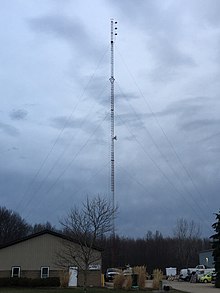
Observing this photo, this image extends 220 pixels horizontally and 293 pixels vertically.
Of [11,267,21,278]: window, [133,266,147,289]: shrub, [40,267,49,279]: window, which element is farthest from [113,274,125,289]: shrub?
[11,267,21,278]: window

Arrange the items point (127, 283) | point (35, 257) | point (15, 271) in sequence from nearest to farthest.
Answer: point (127, 283)
point (15, 271)
point (35, 257)

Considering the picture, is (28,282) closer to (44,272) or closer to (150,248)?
(44,272)

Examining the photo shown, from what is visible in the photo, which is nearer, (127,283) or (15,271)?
(127,283)

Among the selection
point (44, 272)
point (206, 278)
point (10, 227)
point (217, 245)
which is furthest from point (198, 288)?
point (10, 227)

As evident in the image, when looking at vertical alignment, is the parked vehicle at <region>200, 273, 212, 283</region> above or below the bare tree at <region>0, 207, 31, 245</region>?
below

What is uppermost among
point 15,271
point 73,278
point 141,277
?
point 15,271

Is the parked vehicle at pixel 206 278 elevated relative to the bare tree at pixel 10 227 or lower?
lower

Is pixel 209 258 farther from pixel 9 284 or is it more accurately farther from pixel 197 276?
pixel 9 284

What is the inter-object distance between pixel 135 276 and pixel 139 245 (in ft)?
273

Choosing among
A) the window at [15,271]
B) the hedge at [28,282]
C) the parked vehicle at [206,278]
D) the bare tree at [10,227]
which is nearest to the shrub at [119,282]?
the hedge at [28,282]

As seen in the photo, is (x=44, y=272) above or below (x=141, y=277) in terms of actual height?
above

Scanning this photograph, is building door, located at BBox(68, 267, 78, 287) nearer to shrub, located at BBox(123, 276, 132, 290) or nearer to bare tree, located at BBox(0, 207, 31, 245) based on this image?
shrub, located at BBox(123, 276, 132, 290)

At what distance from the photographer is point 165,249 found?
397ft

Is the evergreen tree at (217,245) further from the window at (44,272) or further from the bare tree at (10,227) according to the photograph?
the bare tree at (10,227)
